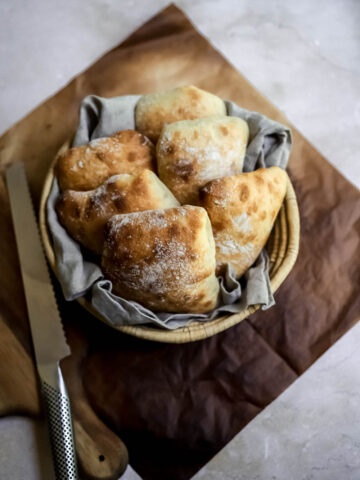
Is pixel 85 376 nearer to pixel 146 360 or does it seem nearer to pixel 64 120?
pixel 146 360

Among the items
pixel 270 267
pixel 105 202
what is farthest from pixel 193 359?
pixel 105 202

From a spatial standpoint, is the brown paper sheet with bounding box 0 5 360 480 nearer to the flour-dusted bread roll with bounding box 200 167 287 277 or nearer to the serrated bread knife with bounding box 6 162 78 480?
the serrated bread knife with bounding box 6 162 78 480

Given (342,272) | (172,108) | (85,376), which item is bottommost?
(85,376)

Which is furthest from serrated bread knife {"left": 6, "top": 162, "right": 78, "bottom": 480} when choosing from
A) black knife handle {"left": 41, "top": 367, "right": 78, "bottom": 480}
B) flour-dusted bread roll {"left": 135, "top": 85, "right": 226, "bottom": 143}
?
flour-dusted bread roll {"left": 135, "top": 85, "right": 226, "bottom": 143}

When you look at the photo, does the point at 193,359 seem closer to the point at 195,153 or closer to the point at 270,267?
the point at 270,267

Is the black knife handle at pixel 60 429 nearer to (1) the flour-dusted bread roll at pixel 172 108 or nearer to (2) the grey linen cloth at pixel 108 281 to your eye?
(2) the grey linen cloth at pixel 108 281

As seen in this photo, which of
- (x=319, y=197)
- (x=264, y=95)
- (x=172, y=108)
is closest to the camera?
(x=172, y=108)

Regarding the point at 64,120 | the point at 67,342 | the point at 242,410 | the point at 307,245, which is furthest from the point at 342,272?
the point at 64,120
